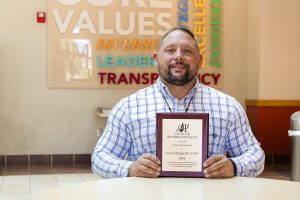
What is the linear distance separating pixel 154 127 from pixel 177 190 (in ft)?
2.08

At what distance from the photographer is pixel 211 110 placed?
2.67m

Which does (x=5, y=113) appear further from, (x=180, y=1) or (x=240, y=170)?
(x=240, y=170)

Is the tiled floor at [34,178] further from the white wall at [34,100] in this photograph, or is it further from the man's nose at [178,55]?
the man's nose at [178,55]

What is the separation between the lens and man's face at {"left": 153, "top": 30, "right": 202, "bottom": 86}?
2611 mm

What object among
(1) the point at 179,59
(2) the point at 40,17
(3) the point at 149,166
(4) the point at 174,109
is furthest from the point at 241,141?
(2) the point at 40,17

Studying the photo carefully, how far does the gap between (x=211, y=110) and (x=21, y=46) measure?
499cm

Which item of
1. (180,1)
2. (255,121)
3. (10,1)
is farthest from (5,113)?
(255,121)

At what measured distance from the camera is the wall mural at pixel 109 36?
723 centimetres

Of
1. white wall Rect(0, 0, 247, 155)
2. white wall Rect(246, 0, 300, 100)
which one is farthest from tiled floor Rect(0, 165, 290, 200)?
white wall Rect(246, 0, 300, 100)

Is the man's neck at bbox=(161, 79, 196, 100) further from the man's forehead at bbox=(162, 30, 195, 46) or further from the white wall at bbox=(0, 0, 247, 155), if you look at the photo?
the white wall at bbox=(0, 0, 247, 155)

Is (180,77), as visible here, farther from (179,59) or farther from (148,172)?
(148,172)

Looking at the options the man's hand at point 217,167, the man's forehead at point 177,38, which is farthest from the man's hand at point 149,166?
the man's forehead at point 177,38

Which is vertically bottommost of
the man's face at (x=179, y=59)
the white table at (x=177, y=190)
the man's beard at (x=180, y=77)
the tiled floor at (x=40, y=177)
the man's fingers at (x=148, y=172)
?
the tiled floor at (x=40, y=177)

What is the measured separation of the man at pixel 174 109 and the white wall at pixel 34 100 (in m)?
4.66
